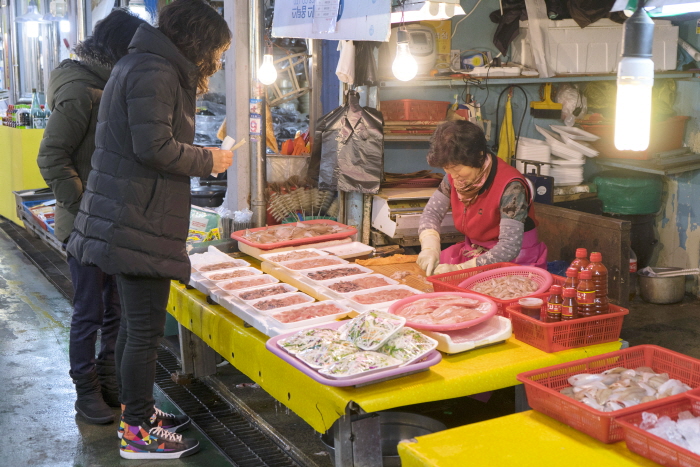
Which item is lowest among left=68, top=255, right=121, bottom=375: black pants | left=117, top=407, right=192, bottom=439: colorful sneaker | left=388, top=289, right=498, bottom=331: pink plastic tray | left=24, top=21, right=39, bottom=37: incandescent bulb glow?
left=117, top=407, right=192, bottom=439: colorful sneaker

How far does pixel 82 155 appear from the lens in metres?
3.89

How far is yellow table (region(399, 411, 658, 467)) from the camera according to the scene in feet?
6.68

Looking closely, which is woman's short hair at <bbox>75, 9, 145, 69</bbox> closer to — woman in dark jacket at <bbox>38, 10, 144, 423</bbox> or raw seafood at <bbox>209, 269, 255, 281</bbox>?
woman in dark jacket at <bbox>38, 10, 144, 423</bbox>

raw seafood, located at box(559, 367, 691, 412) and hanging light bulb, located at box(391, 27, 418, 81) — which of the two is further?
hanging light bulb, located at box(391, 27, 418, 81)

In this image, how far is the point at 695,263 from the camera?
7023mm

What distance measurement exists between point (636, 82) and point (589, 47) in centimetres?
505

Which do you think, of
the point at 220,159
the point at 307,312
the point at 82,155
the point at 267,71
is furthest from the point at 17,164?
the point at 307,312

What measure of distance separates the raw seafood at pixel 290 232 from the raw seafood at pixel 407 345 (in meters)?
2.08

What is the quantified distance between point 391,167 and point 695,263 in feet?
10.4

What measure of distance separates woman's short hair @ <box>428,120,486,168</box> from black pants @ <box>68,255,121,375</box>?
2.00 meters

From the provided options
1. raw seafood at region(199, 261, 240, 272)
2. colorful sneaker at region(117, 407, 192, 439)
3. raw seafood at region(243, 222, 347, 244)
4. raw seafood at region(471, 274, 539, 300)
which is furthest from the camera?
raw seafood at region(243, 222, 347, 244)

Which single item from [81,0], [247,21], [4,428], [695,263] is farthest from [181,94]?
[81,0]

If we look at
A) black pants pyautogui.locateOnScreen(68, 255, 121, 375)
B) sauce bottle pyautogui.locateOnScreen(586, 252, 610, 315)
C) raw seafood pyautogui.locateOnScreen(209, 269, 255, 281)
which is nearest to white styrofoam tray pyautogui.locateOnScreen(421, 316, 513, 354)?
sauce bottle pyautogui.locateOnScreen(586, 252, 610, 315)

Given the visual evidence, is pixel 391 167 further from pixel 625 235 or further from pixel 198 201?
pixel 625 235
